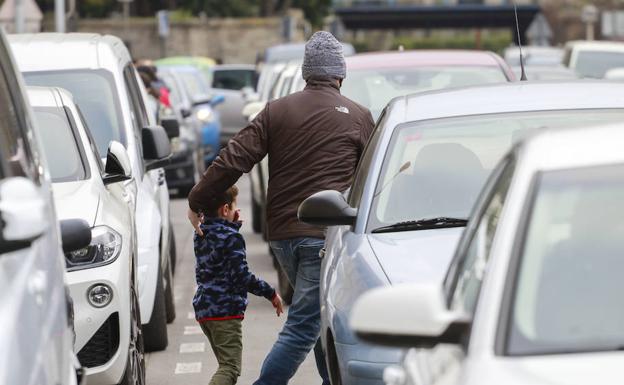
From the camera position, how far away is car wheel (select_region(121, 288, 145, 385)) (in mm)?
8508

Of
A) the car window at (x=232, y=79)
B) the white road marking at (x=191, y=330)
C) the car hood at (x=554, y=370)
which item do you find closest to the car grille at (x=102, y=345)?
the white road marking at (x=191, y=330)

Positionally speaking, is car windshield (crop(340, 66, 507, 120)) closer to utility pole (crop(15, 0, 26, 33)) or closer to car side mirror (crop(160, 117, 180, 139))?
car side mirror (crop(160, 117, 180, 139))

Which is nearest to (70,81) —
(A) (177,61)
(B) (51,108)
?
(B) (51,108)

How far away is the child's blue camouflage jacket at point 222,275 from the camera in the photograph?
8.41 meters

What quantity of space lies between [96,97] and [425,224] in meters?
4.50

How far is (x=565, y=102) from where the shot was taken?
787 centimetres

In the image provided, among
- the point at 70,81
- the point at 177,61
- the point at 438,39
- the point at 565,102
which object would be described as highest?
the point at 565,102

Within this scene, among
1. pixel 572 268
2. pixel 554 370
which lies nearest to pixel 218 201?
pixel 572 268

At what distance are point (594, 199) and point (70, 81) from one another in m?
7.52

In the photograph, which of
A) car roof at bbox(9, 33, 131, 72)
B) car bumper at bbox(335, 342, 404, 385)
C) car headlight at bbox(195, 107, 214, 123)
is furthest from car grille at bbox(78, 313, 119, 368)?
car headlight at bbox(195, 107, 214, 123)

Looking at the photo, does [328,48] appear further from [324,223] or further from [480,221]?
[480,221]

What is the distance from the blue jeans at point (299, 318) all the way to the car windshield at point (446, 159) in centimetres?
80

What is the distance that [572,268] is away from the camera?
4.35m

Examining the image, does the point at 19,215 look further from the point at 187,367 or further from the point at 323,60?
the point at 187,367
